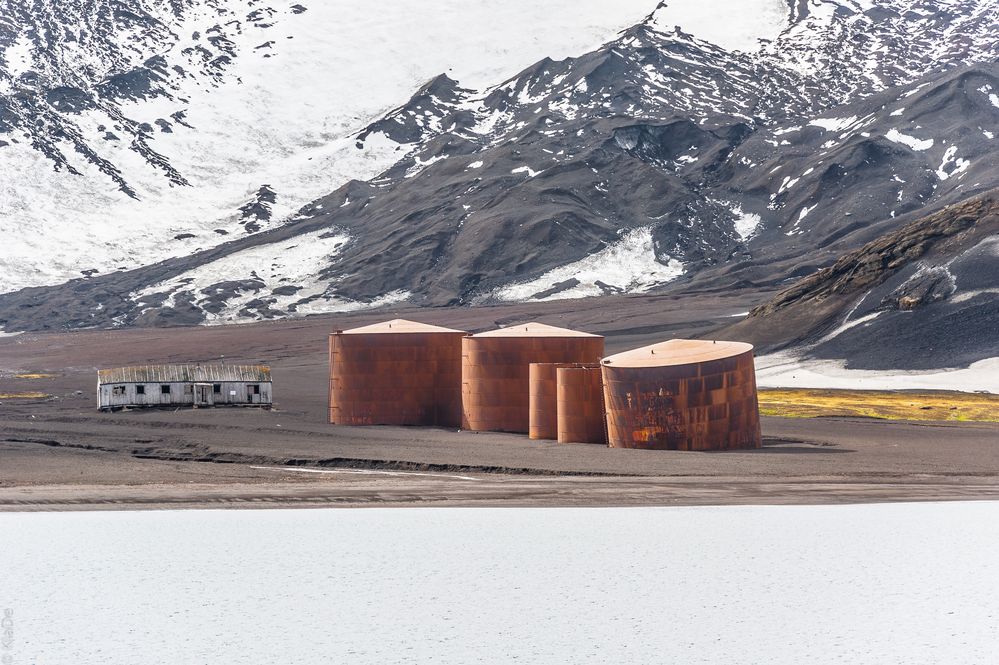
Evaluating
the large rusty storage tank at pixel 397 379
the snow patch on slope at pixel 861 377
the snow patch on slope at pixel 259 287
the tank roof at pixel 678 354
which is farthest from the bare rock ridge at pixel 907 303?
the snow patch on slope at pixel 259 287

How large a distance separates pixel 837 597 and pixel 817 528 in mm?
6777

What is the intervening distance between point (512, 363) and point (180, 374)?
2303 cm

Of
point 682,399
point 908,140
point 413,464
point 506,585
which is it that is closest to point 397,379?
point 413,464

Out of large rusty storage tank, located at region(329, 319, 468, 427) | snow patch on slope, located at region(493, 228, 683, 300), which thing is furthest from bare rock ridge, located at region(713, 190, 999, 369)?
snow patch on slope, located at region(493, 228, 683, 300)

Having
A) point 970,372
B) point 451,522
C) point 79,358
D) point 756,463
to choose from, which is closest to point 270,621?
point 451,522


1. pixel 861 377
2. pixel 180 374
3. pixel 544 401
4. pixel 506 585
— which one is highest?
pixel 180 374

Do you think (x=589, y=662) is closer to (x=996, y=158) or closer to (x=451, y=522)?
(x=451, y=522)

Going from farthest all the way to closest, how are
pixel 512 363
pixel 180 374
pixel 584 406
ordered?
pixel 180 374 < pixel 512 363 < pixel 584 406

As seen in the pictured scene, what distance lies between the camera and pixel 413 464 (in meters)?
45.7

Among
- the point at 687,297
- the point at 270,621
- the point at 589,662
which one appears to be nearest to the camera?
the point at 589,662

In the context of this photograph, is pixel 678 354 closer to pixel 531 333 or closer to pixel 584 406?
pixel 584 406

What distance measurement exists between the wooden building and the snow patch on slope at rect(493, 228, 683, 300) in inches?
3659

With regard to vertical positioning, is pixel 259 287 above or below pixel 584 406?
above

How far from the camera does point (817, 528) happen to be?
32.2 metres
